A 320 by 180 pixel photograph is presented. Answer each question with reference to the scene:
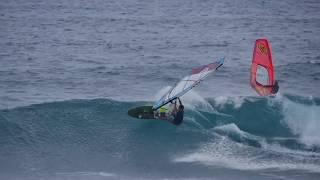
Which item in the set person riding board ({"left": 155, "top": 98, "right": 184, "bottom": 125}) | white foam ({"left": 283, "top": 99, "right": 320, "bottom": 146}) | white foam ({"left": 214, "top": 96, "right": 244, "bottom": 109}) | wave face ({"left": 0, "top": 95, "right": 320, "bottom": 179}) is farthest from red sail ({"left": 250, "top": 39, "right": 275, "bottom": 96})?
person riding board ({"left": 155, "top": 98, "right": 184, "bottom": 125})

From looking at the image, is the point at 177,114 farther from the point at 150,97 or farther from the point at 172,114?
the point at 150,97

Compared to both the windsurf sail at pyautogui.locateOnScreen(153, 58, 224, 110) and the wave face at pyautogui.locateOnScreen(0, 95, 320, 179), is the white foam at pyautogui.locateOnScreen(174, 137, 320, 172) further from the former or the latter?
the windsurf sail at pyautogui.locateOnScreen(153, 58, 224, 110)

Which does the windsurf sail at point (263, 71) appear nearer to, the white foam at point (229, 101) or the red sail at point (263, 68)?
the red sail at point (263, 68)

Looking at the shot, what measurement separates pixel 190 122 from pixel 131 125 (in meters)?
2.79

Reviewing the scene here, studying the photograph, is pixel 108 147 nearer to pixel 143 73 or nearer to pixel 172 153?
pixel 172 153

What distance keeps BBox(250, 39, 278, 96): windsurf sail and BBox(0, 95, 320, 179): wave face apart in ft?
6.21

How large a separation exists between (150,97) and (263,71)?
7.94 meters

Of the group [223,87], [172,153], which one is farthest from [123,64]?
[172,153]

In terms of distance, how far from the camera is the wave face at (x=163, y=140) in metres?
26.1

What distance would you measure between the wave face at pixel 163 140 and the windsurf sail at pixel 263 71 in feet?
6.21

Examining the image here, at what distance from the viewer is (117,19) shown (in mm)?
58719

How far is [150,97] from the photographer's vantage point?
3519 cm

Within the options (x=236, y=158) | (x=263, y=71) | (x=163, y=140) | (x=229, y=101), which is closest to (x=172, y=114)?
(x=163, y=140)

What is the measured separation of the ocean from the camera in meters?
26.6
